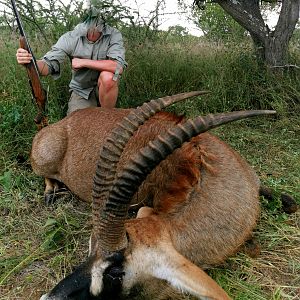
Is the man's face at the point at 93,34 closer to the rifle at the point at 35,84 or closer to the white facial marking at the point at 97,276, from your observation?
the rifle at the point at 35,84

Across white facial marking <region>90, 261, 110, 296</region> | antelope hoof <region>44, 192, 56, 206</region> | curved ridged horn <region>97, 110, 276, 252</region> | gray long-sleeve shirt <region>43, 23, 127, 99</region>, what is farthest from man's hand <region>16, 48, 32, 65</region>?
white facial marking <region>90, 261, 110, 296</region>

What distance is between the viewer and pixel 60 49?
732 centimetres

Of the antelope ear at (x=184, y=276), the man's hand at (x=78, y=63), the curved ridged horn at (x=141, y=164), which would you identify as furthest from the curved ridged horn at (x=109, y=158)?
the man's hand at (x=78, y=63)

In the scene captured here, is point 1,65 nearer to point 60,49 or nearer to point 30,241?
point 60,49

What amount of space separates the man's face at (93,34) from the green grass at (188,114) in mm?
1024

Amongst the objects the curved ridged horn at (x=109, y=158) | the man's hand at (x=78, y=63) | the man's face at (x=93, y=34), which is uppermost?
the man's face at (x=93, y=34)

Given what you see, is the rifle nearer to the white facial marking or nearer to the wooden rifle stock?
the wooden rifle stock

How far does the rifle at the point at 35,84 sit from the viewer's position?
21.9 ft

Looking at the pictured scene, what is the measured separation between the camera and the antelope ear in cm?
332

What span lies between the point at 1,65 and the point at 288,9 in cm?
506

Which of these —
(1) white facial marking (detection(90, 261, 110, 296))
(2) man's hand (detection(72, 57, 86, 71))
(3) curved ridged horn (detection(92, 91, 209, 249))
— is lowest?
(1) white facial marking (detection(90, 261, 110, 296))

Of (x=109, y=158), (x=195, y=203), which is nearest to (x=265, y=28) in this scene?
(x=195, y=203)

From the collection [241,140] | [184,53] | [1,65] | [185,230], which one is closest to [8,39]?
[1,65]

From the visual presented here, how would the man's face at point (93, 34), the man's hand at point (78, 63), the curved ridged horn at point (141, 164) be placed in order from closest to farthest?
the curved ridged horn at point (141, 164) → the man's hand at point (78, 63) → the man's face at point (93, 34)
